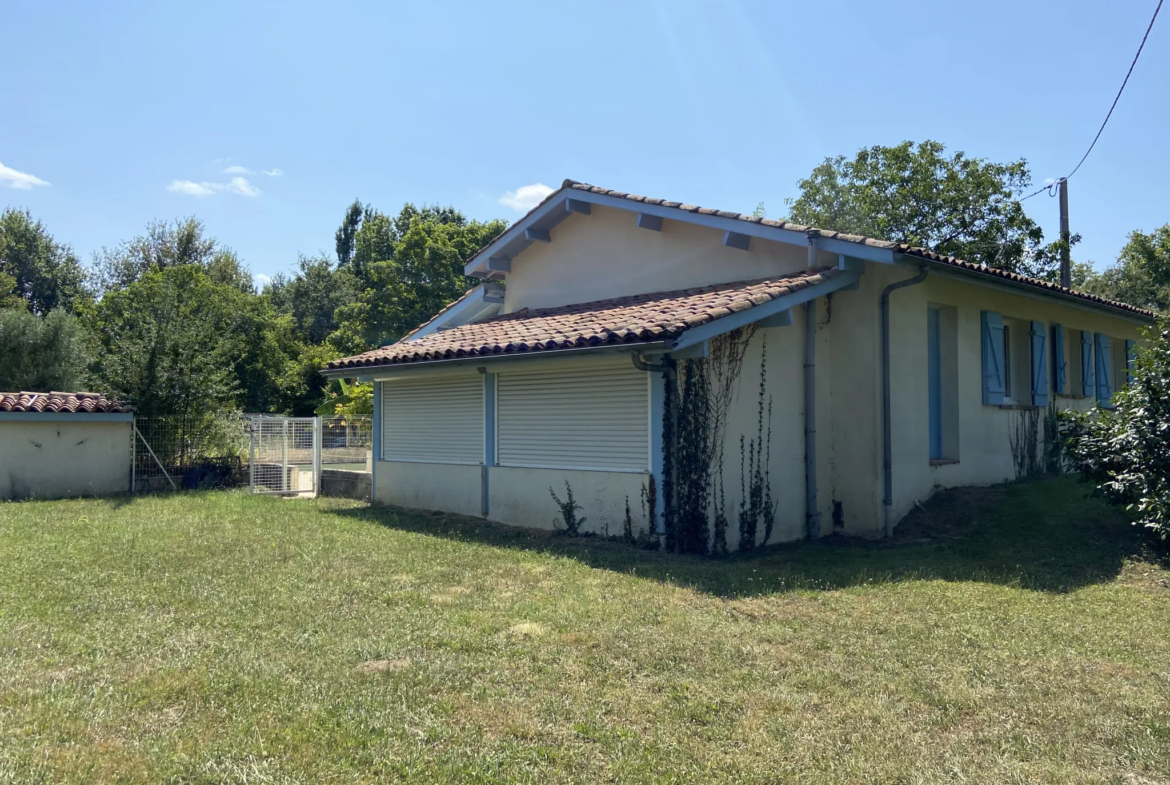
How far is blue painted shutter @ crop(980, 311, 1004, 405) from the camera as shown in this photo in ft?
40.3

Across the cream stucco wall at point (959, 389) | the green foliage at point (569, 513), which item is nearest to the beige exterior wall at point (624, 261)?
the cream stucco wall at point (959, 389)

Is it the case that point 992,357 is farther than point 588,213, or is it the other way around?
point 588,213

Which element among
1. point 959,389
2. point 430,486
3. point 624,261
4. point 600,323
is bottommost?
point 430,486

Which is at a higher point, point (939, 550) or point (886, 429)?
point (886, 429)

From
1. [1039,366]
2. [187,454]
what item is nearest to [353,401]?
[187,454]

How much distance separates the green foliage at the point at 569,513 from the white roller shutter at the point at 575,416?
372 millimetres

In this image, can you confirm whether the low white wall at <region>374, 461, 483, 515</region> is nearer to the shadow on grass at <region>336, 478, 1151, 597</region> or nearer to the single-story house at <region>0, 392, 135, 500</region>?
the shadow on grass at <region>336, 478, 1151, 597</region>

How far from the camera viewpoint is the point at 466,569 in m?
8.29

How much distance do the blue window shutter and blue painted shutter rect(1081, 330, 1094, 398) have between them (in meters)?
1.62

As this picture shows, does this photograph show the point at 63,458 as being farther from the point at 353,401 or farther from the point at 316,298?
the point at 316,298

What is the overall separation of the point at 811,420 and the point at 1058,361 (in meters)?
6.13

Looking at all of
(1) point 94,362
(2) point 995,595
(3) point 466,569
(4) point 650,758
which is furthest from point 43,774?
(1) point 94,362

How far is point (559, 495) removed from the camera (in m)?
10.9

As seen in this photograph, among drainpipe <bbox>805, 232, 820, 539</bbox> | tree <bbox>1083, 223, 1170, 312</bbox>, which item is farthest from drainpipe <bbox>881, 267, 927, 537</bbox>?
tree <bbox>1083, 223, 1170, 312</bbox>
